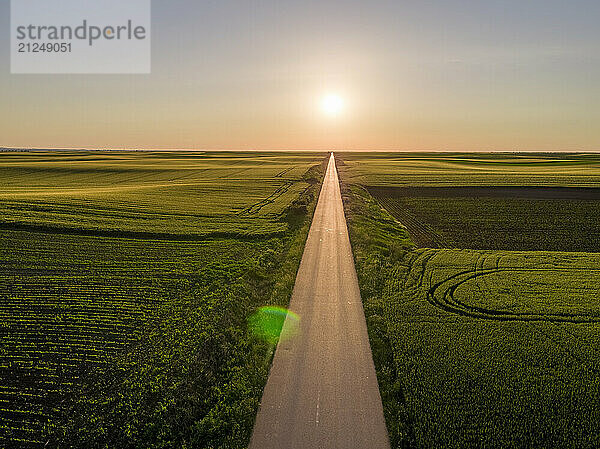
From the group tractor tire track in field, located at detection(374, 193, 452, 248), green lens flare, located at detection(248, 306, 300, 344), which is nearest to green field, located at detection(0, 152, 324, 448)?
green lens flare, located at detection(248, 306, 300, 344)

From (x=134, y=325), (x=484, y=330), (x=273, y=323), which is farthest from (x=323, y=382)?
(x=134, y=325)

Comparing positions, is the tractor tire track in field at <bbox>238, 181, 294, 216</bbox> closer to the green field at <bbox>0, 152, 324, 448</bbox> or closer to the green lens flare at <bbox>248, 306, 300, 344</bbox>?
the green field at <bbox>0, 152, 324, 448</bbox>

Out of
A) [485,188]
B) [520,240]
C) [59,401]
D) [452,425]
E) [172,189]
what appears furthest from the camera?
[485,188]

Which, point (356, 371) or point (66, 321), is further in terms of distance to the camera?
point (66, 321)

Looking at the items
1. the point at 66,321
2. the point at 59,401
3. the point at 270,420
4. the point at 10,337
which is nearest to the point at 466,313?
the point at 270,420

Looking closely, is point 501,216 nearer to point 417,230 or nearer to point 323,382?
point 417,230

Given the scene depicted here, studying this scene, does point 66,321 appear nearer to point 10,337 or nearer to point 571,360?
point 10,337

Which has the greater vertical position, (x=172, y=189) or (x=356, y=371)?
(x=172, y=189)

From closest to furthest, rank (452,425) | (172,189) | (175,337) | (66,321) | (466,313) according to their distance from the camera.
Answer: (452,425), (175,337), (66,321), (466,313), (172,189)
